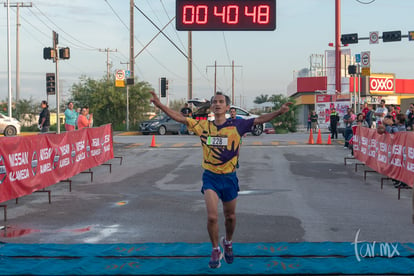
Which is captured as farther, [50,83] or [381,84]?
[381,84]

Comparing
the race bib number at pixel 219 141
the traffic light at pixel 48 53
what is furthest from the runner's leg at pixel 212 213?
the traffic light at pixel 48 53

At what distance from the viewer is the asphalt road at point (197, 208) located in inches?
313

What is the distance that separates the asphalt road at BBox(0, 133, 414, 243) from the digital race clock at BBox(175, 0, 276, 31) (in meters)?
4.33

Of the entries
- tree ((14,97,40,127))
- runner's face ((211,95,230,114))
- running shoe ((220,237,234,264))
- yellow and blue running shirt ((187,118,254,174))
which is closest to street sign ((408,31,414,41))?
yellow and blue running shirt ((187,118,254,174))

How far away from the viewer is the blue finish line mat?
594 centimetres

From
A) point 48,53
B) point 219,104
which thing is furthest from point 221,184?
point 48,53

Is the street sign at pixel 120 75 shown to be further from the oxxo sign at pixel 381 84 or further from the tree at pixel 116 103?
the oxxo sign at pixel 381 84

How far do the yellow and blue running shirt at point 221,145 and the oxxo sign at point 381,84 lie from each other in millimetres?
65436

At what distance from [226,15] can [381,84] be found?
57.4 meters

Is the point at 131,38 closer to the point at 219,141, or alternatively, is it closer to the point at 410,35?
the point at 410,35

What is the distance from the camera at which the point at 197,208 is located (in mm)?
10141

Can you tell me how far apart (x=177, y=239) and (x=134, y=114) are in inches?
1749

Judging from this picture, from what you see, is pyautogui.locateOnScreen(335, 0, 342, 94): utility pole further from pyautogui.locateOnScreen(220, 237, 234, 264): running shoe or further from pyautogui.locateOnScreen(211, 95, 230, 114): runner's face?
pyautogui.locateOnScreen(220, 237, 234, 264): running shoe

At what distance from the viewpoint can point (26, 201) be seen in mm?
11078
